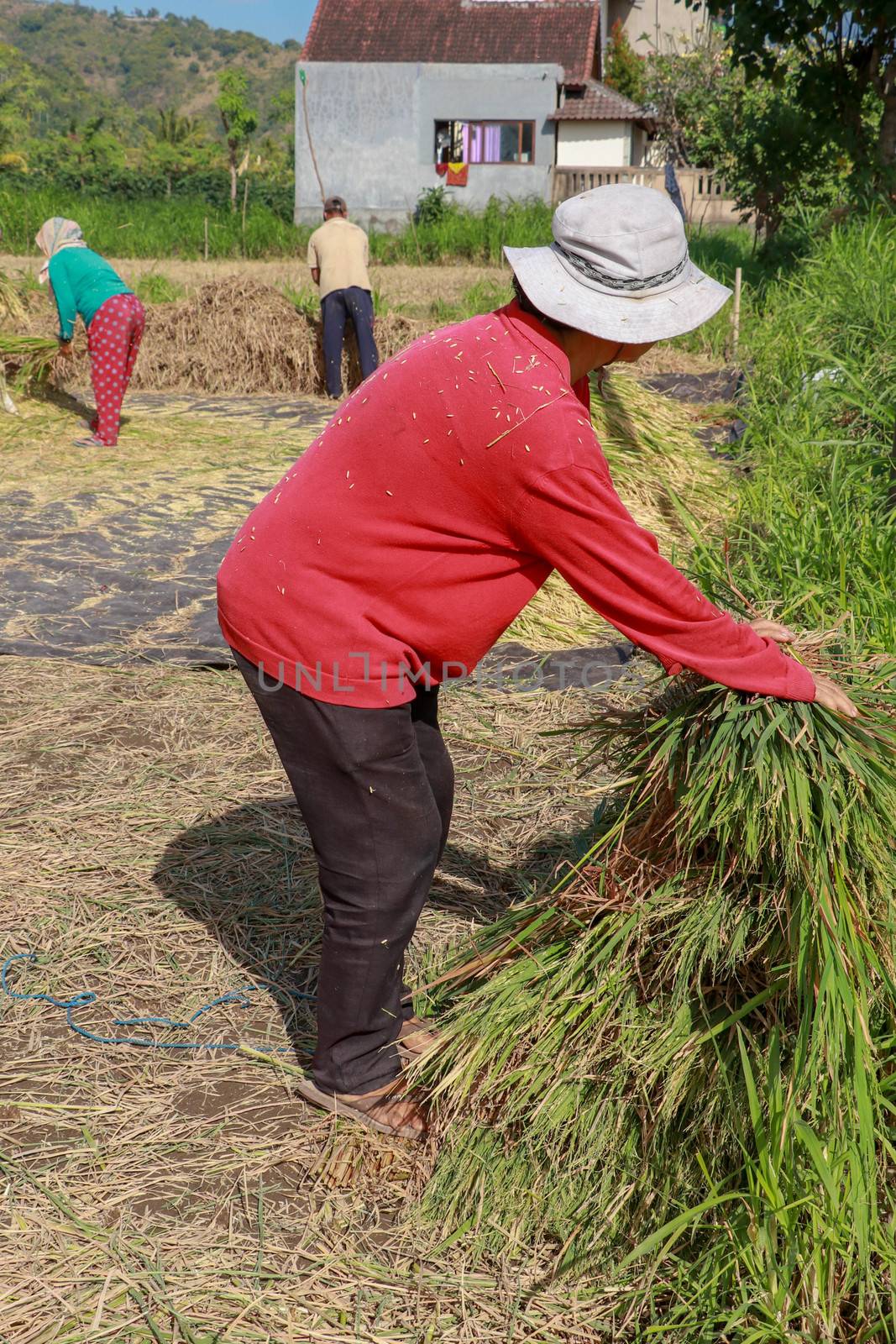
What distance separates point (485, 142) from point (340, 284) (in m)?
21.1

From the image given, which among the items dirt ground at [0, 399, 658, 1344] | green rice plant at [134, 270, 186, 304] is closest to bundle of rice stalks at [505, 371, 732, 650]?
dirt ground at [0, 399, 658, 1344]

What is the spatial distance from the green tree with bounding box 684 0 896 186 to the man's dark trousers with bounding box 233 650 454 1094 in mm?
9668

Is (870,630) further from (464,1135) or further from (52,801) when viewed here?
(52,801)

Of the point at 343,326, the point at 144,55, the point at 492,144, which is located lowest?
the point at 144,55

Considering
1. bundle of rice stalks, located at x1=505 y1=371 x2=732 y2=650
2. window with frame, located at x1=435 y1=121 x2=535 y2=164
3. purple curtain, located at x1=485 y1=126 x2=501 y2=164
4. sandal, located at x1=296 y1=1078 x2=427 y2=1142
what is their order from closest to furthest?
sandal, located at x1=296 y1=1078 x2=427 y2=1142
bundle of rice stalks, located at x1=505 y1=371 x2=732 y2=650
window with frame, located at x1=435 y1=121 x2=535 y2=164
purple curtain, located at x1=485 y1=126 x2=501 y2=164

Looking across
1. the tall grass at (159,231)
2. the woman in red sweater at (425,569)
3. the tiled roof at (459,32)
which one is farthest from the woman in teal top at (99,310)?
the tiled roof at (459,32)

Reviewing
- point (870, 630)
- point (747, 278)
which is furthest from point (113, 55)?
point (870, 630)

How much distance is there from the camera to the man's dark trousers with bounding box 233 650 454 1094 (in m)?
1.93

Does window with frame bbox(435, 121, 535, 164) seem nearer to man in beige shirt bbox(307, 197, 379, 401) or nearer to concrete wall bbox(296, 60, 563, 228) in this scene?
concrete wall bbox(296, 60, 563, 228)

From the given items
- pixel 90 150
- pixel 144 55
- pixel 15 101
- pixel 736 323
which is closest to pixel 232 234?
pixel 736 323

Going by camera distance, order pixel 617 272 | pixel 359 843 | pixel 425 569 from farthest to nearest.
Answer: pixel 359 843 < pixel 425 569 < pixel 617 272

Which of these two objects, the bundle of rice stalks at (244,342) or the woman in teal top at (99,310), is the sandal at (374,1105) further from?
the bundle of rice stalks at (244,342)

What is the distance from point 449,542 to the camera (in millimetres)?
1824

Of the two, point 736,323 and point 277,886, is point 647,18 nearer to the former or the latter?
point 736,323
